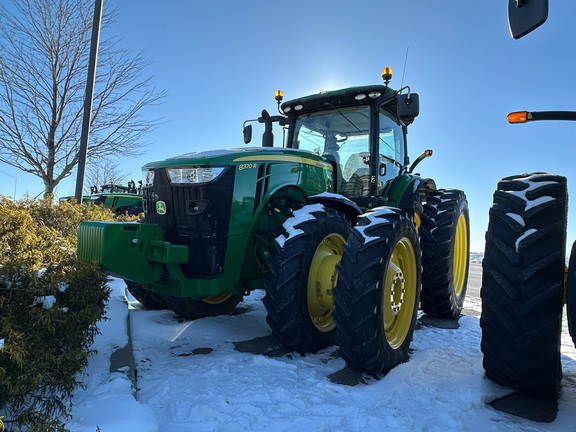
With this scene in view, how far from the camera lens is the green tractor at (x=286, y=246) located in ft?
9.20

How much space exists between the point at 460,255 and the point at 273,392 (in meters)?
4.23

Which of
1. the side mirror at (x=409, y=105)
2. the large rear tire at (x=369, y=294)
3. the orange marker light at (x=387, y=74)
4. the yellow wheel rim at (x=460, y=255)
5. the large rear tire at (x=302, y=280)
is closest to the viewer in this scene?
the large rear tire at (x=369, y=294)

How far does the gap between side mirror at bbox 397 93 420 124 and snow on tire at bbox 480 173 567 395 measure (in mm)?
1542

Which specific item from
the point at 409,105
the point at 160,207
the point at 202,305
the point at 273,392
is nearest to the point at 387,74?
the point at 409,105

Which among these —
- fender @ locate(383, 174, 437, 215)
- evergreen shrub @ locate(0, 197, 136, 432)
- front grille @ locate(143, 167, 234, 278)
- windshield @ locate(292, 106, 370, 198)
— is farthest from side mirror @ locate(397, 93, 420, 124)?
evergreen shrub @ locate(0, 197, 136, 432)

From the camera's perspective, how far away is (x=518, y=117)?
2133mm

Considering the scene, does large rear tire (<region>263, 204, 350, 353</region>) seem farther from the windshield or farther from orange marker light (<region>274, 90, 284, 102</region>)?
orange marker light (<region>274, 90, 284, 102</region>)

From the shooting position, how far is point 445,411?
92.0 inches

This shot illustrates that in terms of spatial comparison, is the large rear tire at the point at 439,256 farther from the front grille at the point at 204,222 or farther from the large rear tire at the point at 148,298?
the large rear tire at the point at 148,298

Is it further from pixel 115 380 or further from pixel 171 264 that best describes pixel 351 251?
pixel 115 380

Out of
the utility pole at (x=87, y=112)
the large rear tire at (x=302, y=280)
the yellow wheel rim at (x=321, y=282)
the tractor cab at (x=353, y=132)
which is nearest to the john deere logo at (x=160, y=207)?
the large rear tire at (x=302, y=280)

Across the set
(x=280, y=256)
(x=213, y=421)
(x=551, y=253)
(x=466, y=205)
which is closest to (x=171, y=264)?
(x=280, y=256)

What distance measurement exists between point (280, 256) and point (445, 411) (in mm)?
1548

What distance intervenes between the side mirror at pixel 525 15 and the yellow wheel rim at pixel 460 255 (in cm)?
406
